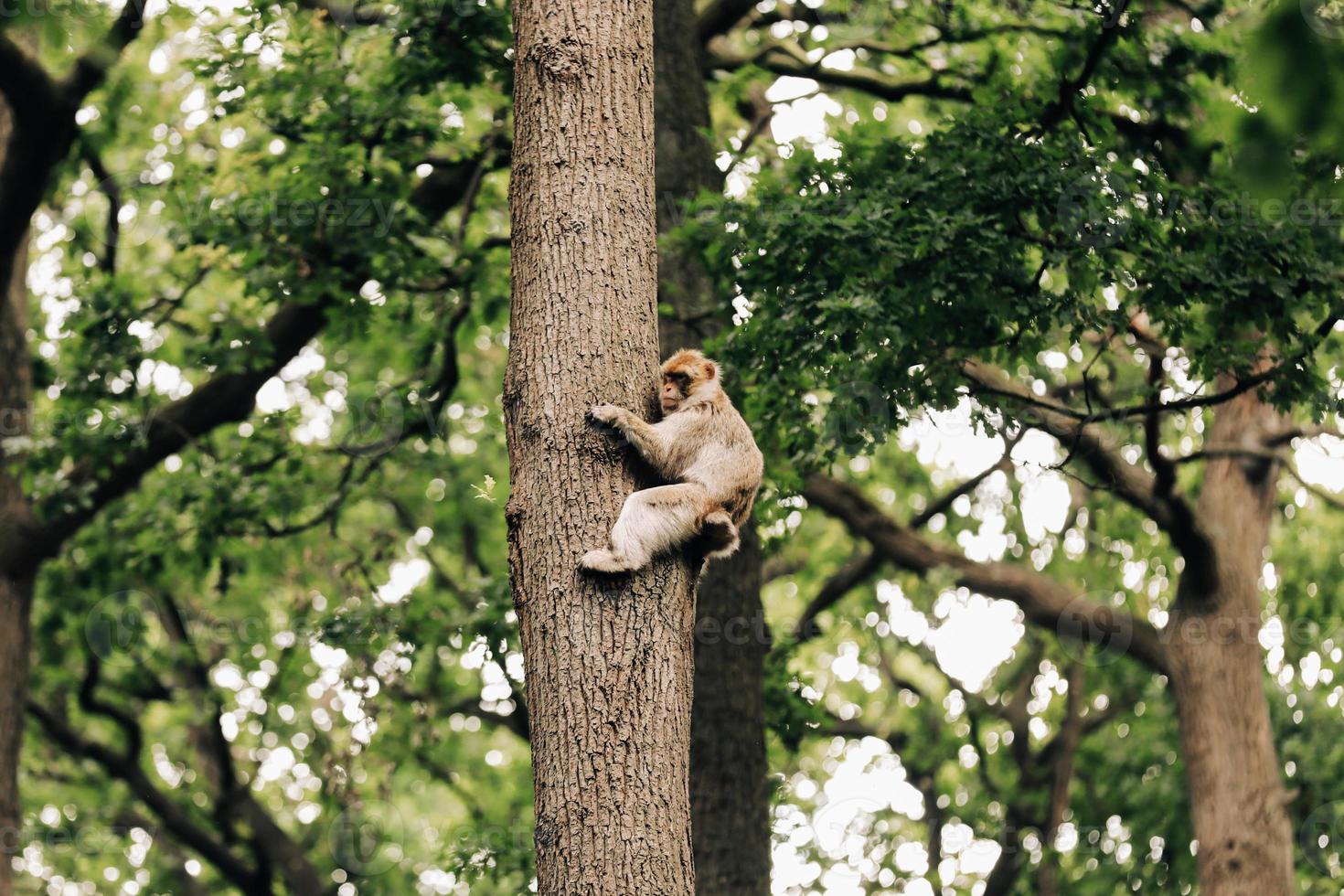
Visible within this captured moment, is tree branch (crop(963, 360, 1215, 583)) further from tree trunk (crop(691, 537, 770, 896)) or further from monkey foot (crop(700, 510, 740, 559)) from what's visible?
monkey foot (crop(700, 510, 740, 559))

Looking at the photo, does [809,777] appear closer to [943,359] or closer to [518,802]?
[518,802]

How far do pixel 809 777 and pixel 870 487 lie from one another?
14.6ft

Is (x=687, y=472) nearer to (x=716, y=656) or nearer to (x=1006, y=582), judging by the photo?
(x=716, y=656)

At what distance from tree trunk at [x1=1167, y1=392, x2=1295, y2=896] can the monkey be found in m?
7.57

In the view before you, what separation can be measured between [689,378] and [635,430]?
62.6 inches

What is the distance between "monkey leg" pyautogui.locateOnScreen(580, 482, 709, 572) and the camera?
4383mm

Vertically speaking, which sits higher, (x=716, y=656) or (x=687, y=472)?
(x=716, y=656)

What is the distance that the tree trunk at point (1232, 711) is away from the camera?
1156 centimetres

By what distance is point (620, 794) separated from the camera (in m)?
4.16

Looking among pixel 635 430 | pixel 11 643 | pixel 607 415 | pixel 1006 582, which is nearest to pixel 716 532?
pixel 635 430

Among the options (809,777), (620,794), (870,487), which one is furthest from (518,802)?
(620,794)

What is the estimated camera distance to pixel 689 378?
6234mm

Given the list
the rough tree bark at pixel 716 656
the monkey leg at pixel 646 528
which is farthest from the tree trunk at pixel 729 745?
the monkey leg at pixel 646 528

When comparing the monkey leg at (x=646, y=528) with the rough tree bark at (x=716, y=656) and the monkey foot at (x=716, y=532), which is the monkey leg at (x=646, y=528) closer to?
the monkey foot at (x=716, y=532)
